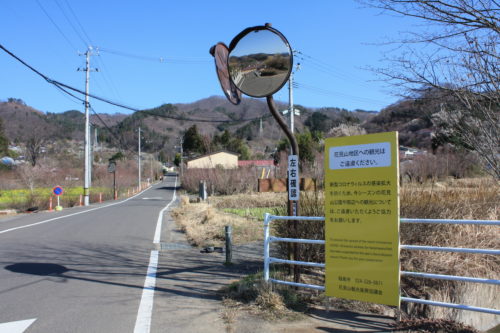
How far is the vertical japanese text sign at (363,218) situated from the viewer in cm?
457

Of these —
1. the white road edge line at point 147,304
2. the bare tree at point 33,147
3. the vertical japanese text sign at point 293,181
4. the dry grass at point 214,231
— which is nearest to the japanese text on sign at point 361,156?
the vertical japanese text sign at point 293,181

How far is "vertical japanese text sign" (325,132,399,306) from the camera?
4570 mm

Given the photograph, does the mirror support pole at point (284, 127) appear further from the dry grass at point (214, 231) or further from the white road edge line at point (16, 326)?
the dry grass at point (214, 231)

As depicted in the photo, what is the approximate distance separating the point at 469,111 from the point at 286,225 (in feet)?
13.0

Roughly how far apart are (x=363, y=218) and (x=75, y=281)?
4.88m

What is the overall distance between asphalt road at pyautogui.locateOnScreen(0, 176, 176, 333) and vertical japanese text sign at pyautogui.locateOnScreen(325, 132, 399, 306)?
244 centimetres

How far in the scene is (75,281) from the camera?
22.4 feet

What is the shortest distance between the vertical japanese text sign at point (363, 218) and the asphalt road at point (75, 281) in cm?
244

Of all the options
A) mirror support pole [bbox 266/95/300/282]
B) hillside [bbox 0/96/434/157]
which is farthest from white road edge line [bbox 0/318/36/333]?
hillside [bbox 0/96/434/157]

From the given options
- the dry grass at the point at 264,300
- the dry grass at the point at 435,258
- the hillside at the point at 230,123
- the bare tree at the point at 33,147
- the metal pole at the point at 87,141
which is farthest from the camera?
the bare tree at the point at 33,147

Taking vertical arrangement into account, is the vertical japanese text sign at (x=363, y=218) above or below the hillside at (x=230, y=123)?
below

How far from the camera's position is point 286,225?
696cm

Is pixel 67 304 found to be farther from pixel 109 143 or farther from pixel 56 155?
pixel 109 143

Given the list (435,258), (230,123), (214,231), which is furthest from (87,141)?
(230,123)
